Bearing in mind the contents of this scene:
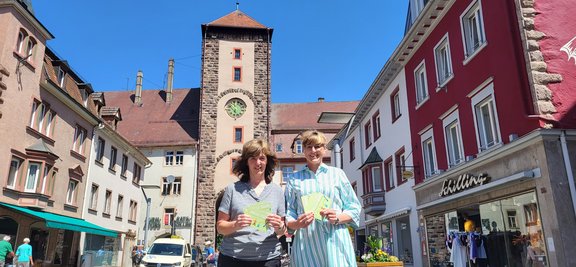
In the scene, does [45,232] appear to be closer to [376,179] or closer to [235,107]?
[376,179]

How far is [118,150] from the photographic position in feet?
98.7

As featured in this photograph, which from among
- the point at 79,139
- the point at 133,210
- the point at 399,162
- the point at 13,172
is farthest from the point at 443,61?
the point at 133,210

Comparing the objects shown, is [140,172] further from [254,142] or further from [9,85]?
[254,142]

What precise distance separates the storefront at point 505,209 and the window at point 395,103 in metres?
5.89

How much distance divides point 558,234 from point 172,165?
115 ft

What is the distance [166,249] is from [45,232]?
6.42 m

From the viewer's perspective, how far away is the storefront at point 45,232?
17391 mm

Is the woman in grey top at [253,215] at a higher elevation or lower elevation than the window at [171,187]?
lower

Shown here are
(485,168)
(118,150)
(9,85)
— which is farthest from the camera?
(118,150)

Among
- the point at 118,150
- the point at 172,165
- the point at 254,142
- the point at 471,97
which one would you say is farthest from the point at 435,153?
the point at 172,165

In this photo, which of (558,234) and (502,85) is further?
(502,85)

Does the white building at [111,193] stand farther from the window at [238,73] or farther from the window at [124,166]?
the window at [238,73]

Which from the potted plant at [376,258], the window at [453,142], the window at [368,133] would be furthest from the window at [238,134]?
the potted plant at [376,258]

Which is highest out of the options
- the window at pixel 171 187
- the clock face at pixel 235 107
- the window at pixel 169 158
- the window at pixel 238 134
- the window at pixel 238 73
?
the window at pixel 238 73
